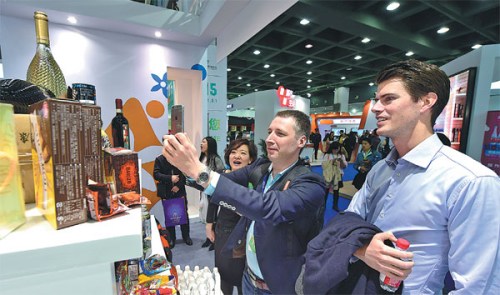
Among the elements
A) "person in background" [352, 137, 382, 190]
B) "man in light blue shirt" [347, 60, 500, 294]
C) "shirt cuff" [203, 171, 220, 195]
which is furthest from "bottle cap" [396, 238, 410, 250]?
"person in background" [352, 137, 382, 190]

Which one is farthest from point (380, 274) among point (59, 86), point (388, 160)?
point (59, 86)

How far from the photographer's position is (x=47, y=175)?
1.36ft

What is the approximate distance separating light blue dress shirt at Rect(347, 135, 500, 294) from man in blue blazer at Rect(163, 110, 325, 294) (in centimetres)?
35

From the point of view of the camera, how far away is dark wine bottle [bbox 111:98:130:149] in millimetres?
1014

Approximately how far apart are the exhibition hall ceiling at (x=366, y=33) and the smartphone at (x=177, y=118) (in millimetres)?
5303

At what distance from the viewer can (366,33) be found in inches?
240

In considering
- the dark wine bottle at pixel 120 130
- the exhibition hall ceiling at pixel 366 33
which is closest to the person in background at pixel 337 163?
the exhibition hall ceiling at pixel 366 33

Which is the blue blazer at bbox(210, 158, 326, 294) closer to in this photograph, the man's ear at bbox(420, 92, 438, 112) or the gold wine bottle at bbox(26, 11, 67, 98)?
the man's ear at bbox(420, 92, 438, 112)

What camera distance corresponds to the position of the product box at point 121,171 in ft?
2.15

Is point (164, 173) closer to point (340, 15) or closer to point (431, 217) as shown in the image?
point (431, 217)

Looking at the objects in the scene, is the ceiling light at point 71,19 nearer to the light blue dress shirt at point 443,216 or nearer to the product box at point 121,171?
the product box at point 121,171

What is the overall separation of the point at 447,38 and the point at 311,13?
5048mm

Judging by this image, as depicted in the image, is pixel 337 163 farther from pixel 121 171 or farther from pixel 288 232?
pixel 121 171

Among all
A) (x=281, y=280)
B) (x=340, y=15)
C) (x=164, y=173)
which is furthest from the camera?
(x=340, y=15)
